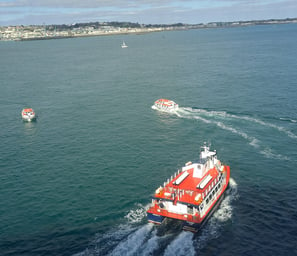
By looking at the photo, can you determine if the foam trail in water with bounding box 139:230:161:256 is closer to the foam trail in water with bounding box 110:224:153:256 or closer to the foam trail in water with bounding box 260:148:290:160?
the foam trail in water with bounding box 110:224:153:256

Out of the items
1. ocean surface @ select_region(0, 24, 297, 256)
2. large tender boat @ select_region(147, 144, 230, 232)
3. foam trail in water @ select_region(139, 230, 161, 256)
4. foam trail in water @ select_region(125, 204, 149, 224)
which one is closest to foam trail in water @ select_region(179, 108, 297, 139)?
ocean surface @ select_region(0, 24, 297, 256)

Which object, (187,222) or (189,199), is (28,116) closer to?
(189,199)

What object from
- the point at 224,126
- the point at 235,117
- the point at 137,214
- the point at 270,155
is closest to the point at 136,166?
the point at 137,214

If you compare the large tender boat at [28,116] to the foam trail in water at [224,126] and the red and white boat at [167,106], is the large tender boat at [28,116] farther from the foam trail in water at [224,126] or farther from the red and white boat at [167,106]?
the foam trail in water at [224,126]

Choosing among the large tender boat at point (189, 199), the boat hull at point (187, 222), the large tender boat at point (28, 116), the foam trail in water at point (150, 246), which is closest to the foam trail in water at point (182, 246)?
the boat hull at point (187, 222)

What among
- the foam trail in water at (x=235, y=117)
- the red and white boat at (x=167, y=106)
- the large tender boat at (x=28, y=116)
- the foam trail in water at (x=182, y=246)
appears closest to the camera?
the foam trail in water at (x=182, y=246)

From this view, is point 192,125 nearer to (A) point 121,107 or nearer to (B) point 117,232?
(A) point 121,107
